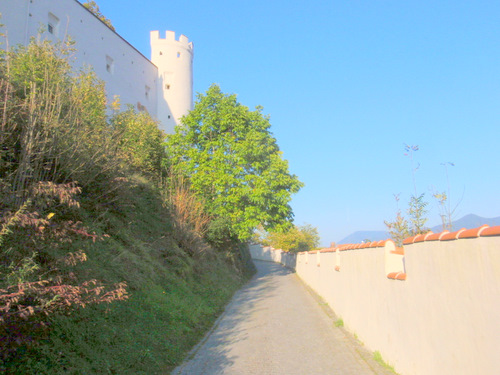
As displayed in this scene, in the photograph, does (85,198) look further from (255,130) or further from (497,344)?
(255,130)

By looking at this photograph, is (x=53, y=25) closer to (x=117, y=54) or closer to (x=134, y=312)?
(x=117, y=54)

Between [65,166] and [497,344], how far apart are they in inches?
241

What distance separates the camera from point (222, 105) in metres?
24.7

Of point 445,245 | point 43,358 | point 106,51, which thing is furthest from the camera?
point 106,51

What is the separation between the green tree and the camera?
854 inches

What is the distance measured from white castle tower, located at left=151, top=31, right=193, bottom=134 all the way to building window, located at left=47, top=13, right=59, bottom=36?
14.6 m

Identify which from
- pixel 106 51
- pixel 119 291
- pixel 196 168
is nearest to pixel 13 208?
pixel 119 291

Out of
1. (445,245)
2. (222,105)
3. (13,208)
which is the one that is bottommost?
(445,245)

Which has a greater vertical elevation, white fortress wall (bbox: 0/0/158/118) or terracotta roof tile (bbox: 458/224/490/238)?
white fortress wall (bbox: 0/0/158/118)

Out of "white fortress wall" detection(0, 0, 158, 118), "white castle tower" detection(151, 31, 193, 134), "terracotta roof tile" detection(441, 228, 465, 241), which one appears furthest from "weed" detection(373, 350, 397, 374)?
"white castle tower" detection(151, 31, 193, 134)

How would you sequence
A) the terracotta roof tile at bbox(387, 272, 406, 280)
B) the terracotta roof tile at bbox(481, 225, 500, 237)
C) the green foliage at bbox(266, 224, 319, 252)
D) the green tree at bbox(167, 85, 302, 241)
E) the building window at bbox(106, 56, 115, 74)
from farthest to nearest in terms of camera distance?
the green foliage at bbox(266, 224, 319, 252), the building window at bbox(106, 56, 115, 74), the green tree at bbox(167, 85, 302, 241), the terracotta roof tile at bbox(387, 272, 406, 280), the terracotta roof tile at bbox(481, 225, 500, 237)

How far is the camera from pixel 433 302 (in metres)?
4.84

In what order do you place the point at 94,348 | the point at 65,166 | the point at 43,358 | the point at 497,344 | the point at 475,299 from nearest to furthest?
the point at 497,344
the point at 475,299
the point at 43,358
the point at 94,348
the point at 65,166

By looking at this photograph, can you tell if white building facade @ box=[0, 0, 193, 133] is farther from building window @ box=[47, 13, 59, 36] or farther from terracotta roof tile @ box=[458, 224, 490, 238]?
terracotta roof tile @ box=[458, 224, 490, 238]
